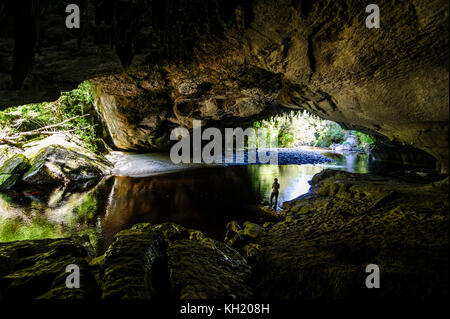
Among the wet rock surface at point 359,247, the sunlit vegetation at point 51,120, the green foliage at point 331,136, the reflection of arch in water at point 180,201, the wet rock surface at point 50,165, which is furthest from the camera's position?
the green foliage at point 331,136

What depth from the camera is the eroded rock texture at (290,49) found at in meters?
3.23

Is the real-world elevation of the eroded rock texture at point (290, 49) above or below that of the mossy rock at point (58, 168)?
above

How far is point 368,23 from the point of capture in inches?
136

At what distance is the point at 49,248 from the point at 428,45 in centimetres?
802

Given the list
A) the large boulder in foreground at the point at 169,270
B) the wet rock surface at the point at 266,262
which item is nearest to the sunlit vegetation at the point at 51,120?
the wet rock surface at the point at 266,262

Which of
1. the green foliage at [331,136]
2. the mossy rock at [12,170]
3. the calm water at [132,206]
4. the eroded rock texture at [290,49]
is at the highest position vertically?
the green foliage at [331,136]

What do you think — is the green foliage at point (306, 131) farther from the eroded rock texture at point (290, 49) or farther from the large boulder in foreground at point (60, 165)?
the eroded rock texture at point (290, 49)

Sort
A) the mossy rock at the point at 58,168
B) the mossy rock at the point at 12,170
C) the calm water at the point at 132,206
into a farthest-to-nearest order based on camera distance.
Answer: the mossy rock at the point at 58,168
the mossy rock at the point at 12,170
the calm water at the point at 132,206

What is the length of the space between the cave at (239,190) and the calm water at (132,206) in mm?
83

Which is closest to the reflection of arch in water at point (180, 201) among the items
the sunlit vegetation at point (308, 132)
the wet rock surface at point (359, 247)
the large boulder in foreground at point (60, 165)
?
the large boulder in foreground at point (60, 165)

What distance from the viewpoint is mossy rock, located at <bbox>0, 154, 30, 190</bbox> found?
9627mm

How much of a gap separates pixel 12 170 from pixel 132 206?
8430mm

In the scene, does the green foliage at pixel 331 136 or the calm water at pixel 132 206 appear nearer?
the calm water at pixel 132 206
